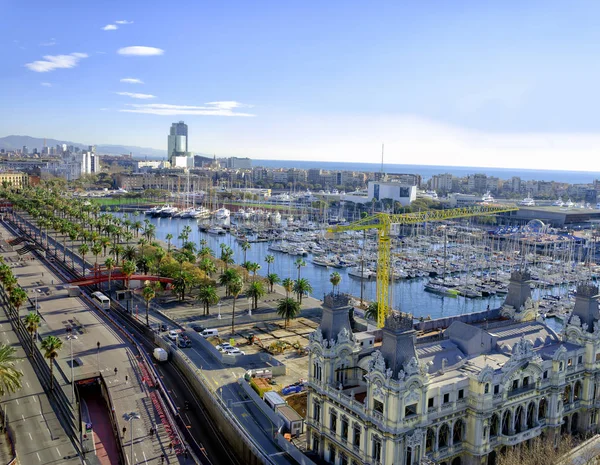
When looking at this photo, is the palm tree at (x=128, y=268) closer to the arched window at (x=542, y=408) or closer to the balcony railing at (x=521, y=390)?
the balcony railing at (x=521, y=390)

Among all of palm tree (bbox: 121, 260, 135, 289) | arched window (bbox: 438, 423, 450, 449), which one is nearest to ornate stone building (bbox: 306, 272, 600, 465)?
arched window (bbox: 438, 423, 450, 449)

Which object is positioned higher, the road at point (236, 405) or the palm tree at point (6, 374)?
the palm tree at point (6, 374)

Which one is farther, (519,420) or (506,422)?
(519,420)

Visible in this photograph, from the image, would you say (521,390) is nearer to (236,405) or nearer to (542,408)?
(542,408)

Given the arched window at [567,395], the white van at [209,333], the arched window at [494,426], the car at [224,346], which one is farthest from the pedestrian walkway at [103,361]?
the arched window at [567,395]

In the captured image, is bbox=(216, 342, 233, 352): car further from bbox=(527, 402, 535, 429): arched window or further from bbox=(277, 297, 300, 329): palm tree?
bbox=(527, 402, 535, 429): arched window

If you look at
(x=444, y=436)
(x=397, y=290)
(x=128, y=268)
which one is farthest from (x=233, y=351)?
(x=397, y=290)
